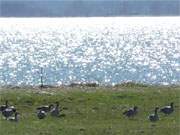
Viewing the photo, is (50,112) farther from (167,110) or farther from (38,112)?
(167,110)

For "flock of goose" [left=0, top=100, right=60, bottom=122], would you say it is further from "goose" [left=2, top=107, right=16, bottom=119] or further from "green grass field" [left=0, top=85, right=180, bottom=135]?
"green grass field" [left=0, top=85, right=180, bottom=135]

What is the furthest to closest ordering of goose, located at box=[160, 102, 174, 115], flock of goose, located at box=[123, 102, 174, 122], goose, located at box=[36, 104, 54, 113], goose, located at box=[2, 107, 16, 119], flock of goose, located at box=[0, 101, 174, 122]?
1. goose, located at box=[36, 104, 54, 113]
2. goose, located at box=[160, 102, 174, 115]
3. goose, located at box=[2, 107, 16, 119]
4. flock of goose, located at box=[0, 101, 174, 122]
5. flock of goose, located at box=[123, 102, 174, 122]

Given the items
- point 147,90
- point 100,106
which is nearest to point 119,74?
point 147,90

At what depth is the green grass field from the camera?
27875 millimetres

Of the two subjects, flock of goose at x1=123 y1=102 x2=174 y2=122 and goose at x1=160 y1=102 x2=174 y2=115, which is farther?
goose at x1=160 y1=102 x2=174 y2=115

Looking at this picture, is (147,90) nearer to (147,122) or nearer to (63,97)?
(63,97)

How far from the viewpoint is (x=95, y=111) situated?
34.0 metres

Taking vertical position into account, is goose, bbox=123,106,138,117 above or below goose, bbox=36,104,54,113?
below

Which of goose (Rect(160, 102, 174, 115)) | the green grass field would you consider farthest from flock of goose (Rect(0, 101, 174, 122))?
the green grass field

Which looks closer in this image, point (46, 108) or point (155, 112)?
point (155, 112)

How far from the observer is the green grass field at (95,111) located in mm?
27875

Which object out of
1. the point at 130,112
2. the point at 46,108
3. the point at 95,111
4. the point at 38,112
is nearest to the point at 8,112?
the point at 38,112

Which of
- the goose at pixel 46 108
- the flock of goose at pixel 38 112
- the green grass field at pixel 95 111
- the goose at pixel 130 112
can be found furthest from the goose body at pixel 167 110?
the goose at pixel 46 108

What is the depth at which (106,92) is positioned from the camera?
40344 millimetres
